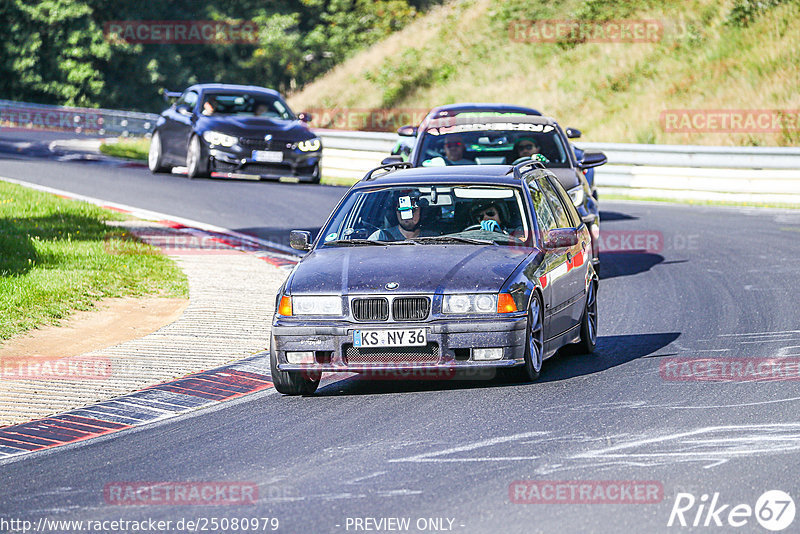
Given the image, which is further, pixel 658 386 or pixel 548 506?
pixel 658 386

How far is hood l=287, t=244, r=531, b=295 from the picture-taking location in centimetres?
910

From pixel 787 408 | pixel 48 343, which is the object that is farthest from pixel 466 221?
pixel 48 343

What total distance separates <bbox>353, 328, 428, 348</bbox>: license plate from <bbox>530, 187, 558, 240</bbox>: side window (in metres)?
1.69

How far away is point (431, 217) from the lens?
34.0ft

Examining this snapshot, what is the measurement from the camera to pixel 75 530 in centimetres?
620

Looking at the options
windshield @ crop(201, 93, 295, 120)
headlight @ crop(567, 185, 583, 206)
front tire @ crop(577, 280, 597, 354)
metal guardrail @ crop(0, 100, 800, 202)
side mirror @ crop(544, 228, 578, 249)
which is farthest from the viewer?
metal guardrail @ crop(0, 100, 800, 202)

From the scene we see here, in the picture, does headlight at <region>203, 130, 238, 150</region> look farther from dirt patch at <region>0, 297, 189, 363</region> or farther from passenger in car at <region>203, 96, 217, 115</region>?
dirt patch at <region>0, 297, 189, 363</region>

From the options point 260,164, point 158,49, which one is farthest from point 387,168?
point 158,49

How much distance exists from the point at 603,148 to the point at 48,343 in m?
17.5

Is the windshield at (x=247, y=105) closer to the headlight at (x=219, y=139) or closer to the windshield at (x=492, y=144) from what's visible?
the headlight at (x=219, y=139)

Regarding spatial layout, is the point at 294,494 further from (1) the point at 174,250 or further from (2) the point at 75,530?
(1) the point at 174,250

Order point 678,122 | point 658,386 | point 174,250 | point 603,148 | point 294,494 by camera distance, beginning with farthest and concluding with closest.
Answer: point 678,122, point 603,148, point 174,250, point 658,386, point 294,494

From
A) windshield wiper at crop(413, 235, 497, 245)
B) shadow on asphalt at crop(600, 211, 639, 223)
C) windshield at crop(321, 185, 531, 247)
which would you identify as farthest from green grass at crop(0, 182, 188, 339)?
shadow on asphalt at crop(600, 211, 639, 223)

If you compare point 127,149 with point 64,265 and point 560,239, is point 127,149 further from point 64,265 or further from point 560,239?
point 560,239
